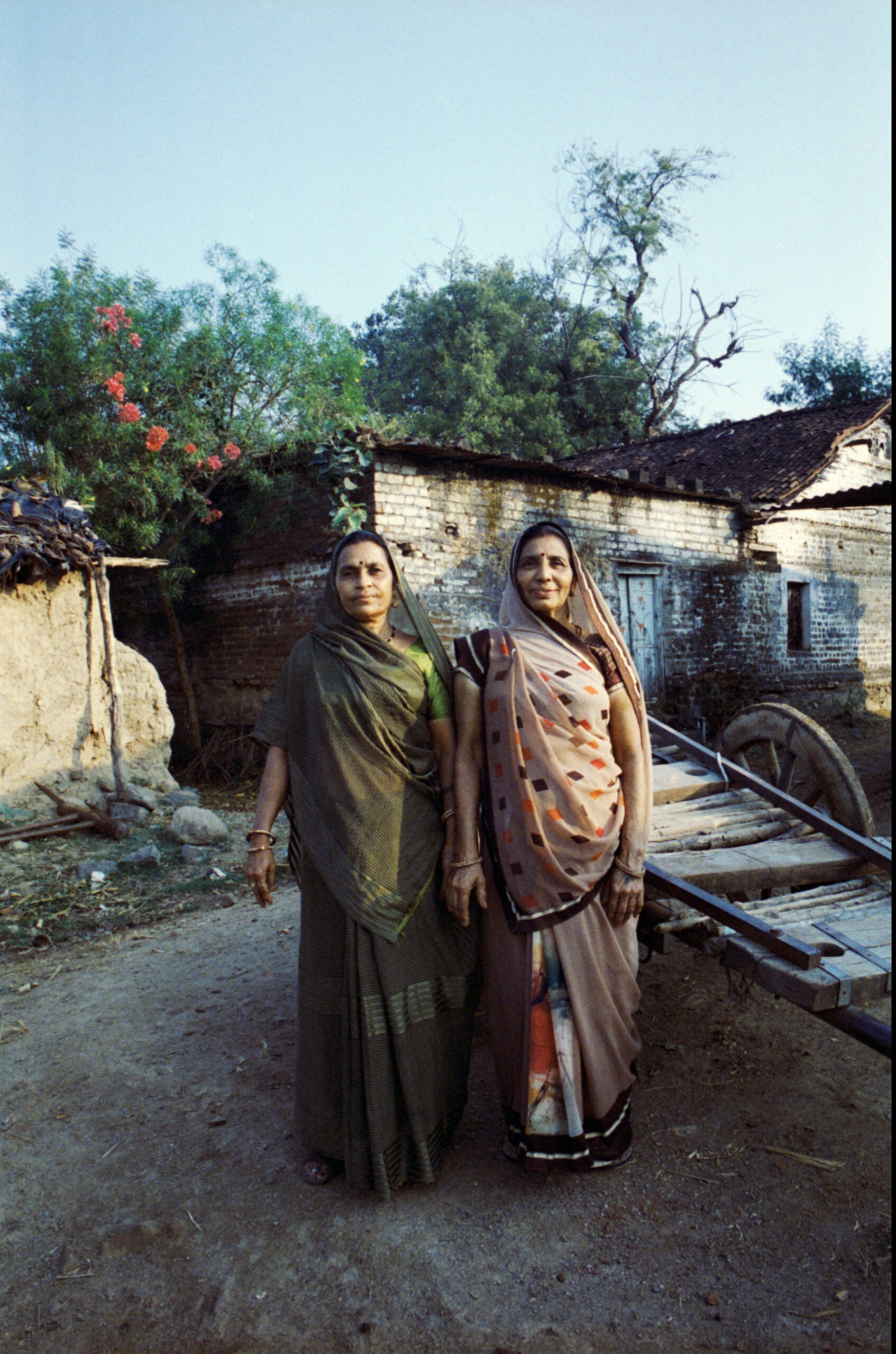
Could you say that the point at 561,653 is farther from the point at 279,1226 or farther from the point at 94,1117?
the point at 94,1117

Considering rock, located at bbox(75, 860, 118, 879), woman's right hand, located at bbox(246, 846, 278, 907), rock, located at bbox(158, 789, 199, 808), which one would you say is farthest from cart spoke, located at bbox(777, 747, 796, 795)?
rock, located at bbox(158, 789, 199, 808)

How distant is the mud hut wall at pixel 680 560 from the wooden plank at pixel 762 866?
19.0 ft

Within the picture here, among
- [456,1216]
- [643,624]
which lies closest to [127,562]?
[456,1216]

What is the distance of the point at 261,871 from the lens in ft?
8.13

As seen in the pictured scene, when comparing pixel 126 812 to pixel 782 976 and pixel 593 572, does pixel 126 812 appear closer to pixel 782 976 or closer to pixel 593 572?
pixel 782 976

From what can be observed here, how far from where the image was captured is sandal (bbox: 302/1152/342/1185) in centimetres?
238

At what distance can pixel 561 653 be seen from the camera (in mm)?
2449

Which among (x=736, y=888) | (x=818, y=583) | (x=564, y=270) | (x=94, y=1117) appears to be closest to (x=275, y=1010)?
(x=94, y=1117)

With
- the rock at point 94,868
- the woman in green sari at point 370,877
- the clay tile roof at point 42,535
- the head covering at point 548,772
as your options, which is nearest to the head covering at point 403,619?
the woman in green sari at point 370,877

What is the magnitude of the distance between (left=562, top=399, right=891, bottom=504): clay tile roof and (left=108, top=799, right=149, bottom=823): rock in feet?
25.0

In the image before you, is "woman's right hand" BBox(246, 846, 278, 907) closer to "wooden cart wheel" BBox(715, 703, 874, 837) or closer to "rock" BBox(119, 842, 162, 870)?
"wooden cart wheel" BBox(715, 703, 874, 837)

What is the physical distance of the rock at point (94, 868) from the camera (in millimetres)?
5223

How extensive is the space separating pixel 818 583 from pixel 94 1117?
12777 mm

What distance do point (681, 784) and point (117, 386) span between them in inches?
259
